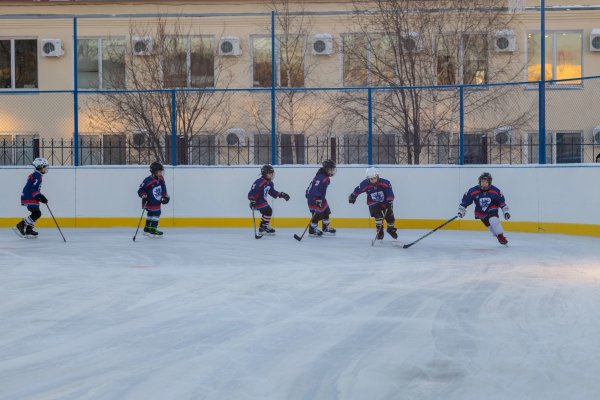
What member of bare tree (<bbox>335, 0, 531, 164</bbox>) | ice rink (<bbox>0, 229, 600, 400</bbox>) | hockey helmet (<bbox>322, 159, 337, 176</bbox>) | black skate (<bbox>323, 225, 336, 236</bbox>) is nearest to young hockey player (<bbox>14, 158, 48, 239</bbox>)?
ice rink (<bbox>0, 229, 600, 400</bbox>)

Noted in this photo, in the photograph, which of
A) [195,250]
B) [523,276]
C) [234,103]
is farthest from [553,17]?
[523,276]

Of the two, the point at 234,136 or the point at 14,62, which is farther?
the point at 14,62

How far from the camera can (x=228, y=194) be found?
1853 centimetres

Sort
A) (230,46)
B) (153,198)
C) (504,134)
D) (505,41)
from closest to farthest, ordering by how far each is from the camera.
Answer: (153,198) → (504,134) → (505,41) → (230,46)

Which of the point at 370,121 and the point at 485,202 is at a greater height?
the point at 370,121

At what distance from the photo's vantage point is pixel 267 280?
10.3 metres

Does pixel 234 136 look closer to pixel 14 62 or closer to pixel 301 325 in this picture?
pixel 14 62

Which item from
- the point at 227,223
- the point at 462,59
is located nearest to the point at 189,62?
the point at 462,59

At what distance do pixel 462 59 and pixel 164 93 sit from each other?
6.66 metres

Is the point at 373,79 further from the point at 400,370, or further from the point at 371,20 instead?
the point at 400,370

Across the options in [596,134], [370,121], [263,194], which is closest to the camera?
[263,194]

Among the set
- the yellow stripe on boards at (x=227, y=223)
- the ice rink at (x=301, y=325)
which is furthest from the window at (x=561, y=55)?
the ice rink at (x=301, y=325)

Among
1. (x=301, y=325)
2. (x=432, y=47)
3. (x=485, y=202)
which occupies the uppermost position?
(x=432, y=47)

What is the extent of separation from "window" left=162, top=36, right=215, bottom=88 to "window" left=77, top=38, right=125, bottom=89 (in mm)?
1219
